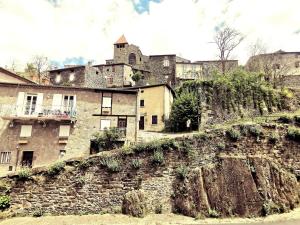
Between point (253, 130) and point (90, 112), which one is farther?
point (90, 112)

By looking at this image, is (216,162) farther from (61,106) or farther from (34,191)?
(61,106)

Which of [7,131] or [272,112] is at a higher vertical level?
[272,112]

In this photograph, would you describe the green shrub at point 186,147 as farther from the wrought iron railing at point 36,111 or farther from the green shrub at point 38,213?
the wrought iron railing at point 36,111

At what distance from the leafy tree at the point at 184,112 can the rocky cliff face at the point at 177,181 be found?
355 inches

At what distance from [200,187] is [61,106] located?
14009 millimetres

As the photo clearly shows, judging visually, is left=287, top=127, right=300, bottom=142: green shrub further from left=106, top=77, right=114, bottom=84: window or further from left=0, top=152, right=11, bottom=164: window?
left=106, top=77, right=114, bottom=84: window

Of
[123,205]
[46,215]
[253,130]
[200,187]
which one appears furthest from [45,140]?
[253,130]

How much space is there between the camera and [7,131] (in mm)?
20141

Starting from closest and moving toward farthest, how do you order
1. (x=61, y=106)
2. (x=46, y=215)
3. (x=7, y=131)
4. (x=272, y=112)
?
(x=46, y=215) < (x=7, y=131) < (x=61, y=106) < (x=272, y=112)

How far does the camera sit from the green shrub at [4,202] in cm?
1395

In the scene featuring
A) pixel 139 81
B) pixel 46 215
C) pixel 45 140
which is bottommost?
pixel 46 215

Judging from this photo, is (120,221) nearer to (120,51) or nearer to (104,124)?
(104,124)

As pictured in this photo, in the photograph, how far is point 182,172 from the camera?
15.4 meters

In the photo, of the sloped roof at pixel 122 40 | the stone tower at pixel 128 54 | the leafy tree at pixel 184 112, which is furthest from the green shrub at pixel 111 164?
the sloped roof at pixel 122 40
